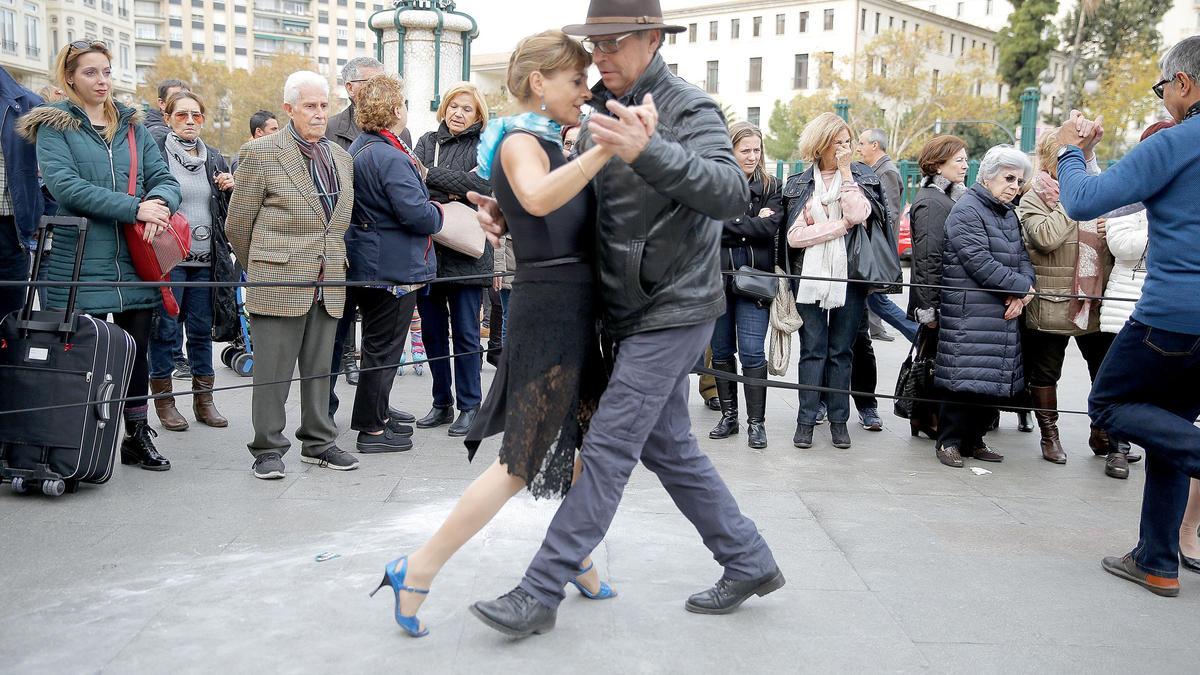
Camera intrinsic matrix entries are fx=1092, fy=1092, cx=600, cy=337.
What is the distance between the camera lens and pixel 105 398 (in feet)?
16.7

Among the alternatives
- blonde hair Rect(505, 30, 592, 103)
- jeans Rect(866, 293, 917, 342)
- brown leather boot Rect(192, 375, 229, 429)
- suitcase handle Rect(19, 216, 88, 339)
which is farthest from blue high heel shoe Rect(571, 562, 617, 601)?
jeans Rect(866, 293, 917, 342)

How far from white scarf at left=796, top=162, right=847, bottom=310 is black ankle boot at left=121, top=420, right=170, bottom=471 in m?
3.76

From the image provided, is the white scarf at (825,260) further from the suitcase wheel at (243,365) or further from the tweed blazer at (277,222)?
the suitcase wheel at (243,365)

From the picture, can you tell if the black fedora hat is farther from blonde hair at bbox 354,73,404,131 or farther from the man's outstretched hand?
blonde hair at bbox 354,73,404,131

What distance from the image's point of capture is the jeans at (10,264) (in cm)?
553

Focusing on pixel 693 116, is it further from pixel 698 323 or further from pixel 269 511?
pixel 269 511

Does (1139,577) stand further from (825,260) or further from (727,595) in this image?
(825,260)

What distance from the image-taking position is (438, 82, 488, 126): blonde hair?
22.2 ft

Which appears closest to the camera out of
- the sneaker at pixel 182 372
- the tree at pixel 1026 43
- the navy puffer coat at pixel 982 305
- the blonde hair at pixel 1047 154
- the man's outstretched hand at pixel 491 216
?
the man's outstretched hand at pixel 491 216

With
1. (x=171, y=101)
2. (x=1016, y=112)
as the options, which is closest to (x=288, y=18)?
(x=1016, y=112)

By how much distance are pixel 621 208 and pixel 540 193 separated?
315 millimetres

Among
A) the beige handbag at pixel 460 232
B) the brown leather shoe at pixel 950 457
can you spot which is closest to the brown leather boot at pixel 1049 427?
the brown leather shoe at pixel 950 457

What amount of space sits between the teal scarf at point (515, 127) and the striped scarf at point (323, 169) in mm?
2437

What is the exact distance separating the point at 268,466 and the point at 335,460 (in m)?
0.36
